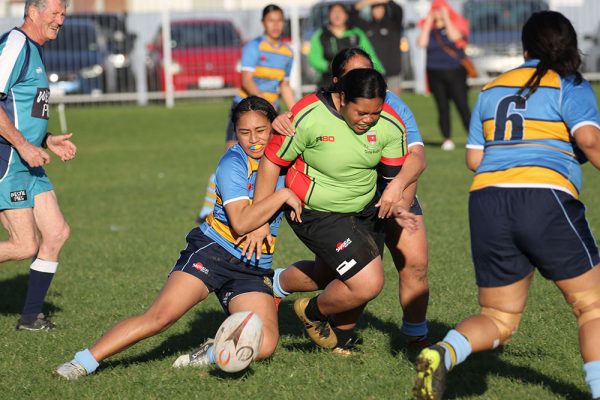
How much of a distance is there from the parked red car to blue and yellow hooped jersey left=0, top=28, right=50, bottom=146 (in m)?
18.4

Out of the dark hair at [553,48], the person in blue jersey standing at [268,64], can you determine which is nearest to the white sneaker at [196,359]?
the dark hair at [553,48]

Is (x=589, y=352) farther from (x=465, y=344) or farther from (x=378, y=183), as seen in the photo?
(x=378, y=183)

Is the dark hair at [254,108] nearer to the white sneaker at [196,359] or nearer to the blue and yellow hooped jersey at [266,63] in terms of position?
the white sneaker at [196,359]

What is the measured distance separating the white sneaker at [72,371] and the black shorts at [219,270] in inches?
29.1

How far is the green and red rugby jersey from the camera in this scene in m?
5.37

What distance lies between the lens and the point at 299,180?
18.3ft

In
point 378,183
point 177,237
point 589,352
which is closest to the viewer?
point 589,352

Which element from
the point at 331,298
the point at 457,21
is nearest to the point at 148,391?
the point at 331,298

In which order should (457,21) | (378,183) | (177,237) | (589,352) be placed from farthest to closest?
1. (457,21)
2. (177,237)
3. (378,183)
4. (589,352)

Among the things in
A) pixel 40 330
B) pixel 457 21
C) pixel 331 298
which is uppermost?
pixel 457 21

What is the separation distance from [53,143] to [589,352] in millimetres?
3859

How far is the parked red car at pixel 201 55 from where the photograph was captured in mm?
25078

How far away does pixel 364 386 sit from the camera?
548cm

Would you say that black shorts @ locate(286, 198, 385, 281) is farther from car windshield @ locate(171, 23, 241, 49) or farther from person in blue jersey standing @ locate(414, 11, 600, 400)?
car windshield @ locate(171, 23, 241, 49)
